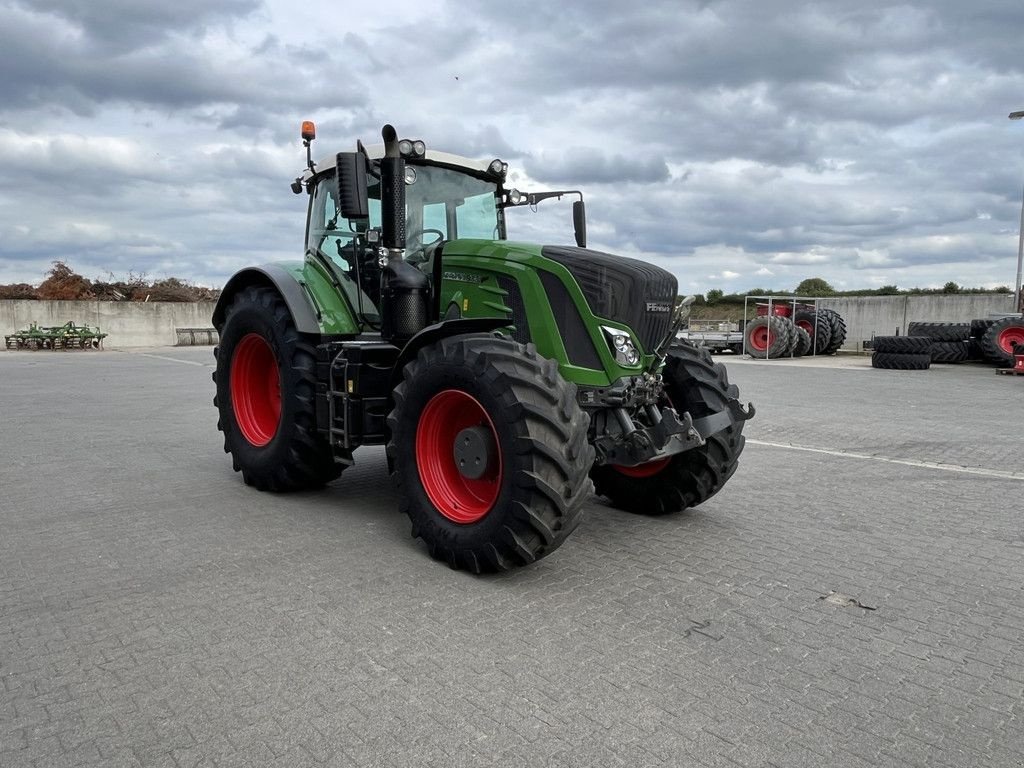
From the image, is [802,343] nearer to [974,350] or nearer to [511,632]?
[974,350]

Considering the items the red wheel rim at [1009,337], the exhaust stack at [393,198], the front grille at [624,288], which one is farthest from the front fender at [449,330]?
the red wheel rim at [1009,337]

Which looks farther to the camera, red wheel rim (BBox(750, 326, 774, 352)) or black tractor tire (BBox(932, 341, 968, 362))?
red wheel rim (BBox(750, 326, 774, 352))

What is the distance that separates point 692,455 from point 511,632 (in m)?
2.21

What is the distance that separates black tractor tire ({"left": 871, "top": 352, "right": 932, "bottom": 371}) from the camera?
19984 millimetres

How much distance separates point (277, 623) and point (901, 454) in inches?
267

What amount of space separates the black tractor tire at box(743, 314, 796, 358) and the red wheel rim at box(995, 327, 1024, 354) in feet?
18.4

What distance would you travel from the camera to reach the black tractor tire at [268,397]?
5828mm

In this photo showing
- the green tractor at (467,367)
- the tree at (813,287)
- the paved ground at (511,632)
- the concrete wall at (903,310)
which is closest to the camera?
the paved ground at (511,632)

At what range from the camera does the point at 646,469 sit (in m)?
5.57

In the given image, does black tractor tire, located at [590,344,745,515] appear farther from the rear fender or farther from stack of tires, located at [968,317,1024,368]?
stack of tires, located at [968,317,1024,368]

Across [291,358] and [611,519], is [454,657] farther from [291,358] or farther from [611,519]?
[291,358]

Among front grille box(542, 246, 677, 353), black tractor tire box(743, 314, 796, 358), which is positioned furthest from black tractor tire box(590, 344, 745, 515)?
black tractor tire box(743, 314, 796, 358)

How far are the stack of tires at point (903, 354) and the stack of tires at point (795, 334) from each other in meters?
3.39

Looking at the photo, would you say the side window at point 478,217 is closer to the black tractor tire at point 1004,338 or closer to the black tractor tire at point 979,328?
the black tractor tire at point 1004,338
